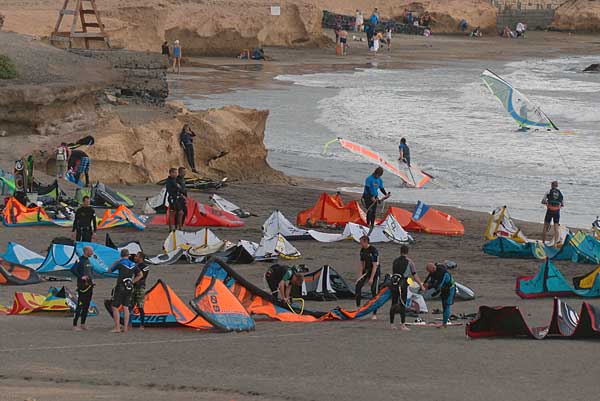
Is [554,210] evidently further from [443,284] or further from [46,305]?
[46,305]

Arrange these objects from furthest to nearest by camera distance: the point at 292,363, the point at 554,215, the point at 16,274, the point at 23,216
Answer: the point at 554,215 < the point at 23,216 < the point at 16,274 < the point at 292,363

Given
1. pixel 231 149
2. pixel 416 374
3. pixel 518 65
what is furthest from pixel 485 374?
pixel 518 65

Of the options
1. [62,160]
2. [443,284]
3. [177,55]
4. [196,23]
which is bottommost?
[177,55]

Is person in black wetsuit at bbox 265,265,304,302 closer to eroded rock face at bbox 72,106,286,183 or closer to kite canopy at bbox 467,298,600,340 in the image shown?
kite canopy at bbox 467,298,600,340

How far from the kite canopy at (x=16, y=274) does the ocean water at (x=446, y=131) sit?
9.46m

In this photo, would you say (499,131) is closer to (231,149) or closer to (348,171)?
(348,171)

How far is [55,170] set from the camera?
2186 centimetres

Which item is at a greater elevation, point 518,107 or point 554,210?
point 554,210

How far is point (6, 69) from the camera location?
2366 centimetres

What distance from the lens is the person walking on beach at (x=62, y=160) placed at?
20.9m

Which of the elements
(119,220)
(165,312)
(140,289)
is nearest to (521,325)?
(165,312)

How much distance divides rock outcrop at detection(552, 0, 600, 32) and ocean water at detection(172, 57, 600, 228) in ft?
72.9

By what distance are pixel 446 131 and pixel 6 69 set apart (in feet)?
41.4

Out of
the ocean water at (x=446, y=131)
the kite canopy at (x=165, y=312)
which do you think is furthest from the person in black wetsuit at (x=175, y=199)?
the ocean water at (x=446, y=131)
